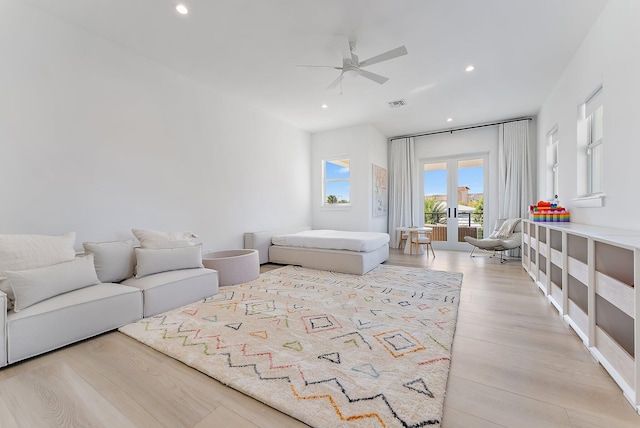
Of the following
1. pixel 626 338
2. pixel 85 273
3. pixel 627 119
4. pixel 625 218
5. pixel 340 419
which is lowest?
pixel 340 419

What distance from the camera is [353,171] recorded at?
20.0 feet

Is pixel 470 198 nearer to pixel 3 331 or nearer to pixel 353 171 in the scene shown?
pixel 353 171

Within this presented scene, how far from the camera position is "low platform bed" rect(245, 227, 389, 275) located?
4062 mm

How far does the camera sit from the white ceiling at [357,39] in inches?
99.8

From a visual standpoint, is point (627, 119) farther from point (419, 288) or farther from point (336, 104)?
point (336, 104)

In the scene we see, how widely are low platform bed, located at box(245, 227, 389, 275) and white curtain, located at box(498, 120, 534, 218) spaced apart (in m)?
3.05

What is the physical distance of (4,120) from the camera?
2348 mm

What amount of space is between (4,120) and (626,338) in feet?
17.3

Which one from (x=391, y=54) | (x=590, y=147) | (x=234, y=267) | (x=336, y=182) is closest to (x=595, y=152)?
(x=590, y=147)

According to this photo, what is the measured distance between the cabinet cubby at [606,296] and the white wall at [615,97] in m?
0.42

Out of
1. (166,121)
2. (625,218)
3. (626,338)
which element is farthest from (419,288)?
(166,121)

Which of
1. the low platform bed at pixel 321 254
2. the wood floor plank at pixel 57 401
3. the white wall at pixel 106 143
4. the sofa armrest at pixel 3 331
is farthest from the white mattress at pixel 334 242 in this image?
the sofa armrest at pixel 3 331

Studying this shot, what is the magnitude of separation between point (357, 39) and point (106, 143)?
3.15 m

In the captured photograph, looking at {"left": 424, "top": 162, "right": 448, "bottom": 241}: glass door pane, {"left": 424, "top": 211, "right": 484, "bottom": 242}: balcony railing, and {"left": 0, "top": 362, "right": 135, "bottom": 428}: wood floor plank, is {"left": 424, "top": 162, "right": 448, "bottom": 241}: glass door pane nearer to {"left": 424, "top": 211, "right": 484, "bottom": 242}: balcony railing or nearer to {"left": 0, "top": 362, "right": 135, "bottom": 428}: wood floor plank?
{"left": 424, "top": 211, "right": 484, "bottom": 242}: balcony railing
